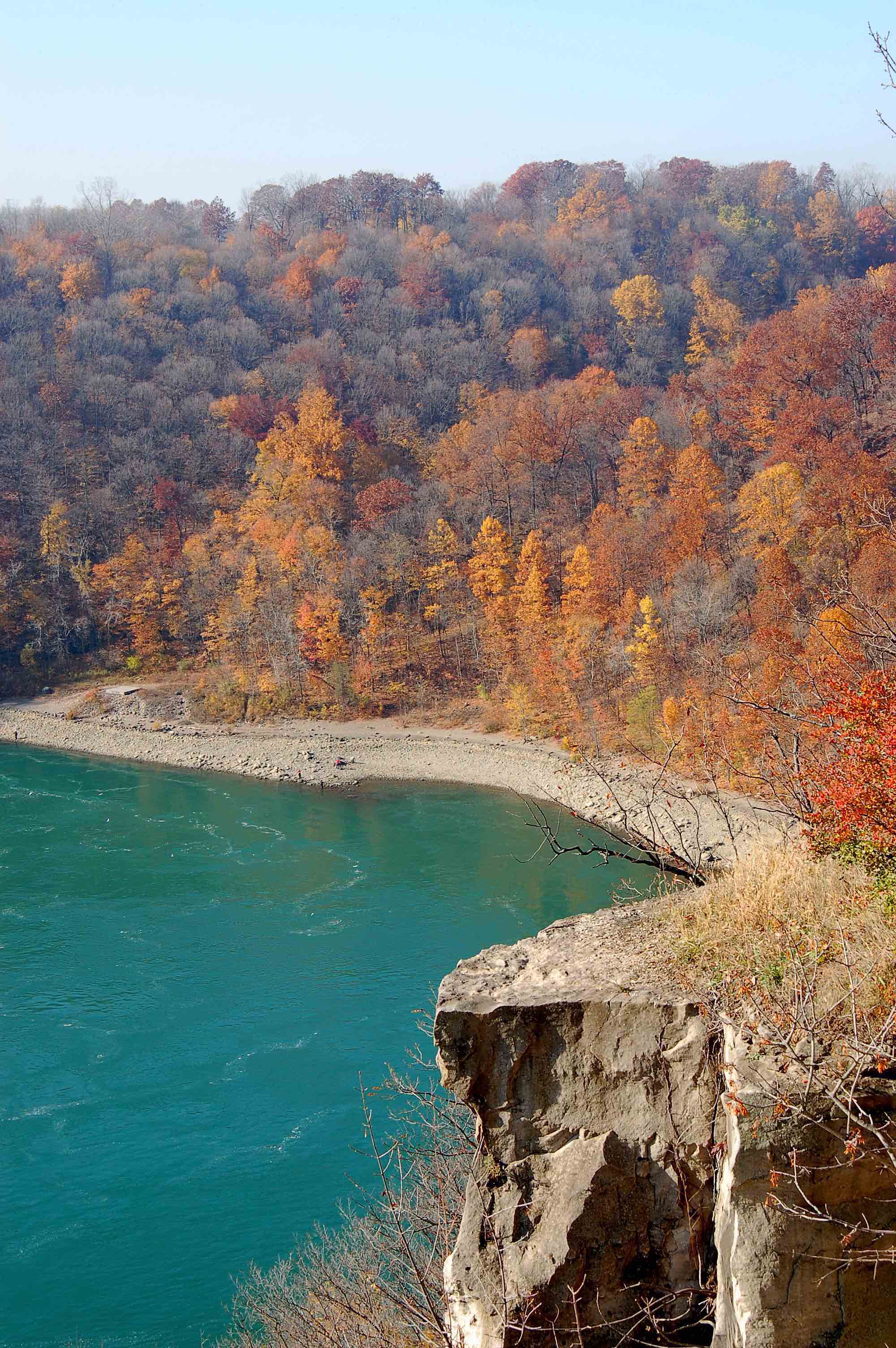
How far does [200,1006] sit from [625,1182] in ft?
53.0

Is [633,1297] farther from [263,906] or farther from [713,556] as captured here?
[713,556]

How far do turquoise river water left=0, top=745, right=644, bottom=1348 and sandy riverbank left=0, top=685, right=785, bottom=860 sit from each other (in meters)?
2.25

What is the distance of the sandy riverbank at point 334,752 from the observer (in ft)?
112

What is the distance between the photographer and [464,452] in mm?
60188

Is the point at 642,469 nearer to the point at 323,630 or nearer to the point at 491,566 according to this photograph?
the point at 491,566

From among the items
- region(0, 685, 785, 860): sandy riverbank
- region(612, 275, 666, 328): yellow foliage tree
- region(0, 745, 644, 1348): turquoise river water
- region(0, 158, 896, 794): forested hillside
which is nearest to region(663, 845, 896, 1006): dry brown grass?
region(0, 745, 644, 1348): turquoise river water

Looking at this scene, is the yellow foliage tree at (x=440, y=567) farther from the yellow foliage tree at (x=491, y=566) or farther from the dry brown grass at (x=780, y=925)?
the dry brown grass at (x=780, y=925)

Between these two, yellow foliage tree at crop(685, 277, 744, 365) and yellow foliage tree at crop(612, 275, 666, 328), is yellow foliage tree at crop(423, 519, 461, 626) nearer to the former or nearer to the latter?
yellow foliage tree at crop(685, 277, 744, 365)

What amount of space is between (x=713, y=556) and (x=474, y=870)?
21545mm

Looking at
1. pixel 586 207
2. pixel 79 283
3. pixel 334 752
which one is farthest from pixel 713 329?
pixel 334 752

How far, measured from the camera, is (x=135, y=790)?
36.3 m

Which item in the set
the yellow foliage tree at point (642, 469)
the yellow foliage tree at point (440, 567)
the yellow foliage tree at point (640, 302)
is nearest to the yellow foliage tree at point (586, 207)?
the yellow foliage tree at point (640, 302)

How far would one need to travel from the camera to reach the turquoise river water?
1341 cm

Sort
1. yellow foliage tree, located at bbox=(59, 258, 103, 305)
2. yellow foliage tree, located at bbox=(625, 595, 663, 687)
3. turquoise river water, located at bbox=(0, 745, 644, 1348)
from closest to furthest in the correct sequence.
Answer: turquoise river water, located at bbox=(0, 745, 644, 1348)
yellow foliage tree, located at bbox=(625, 595, 663, 687)
yellow foliage tree, located at bbox=(59, 258, 103, 305)
